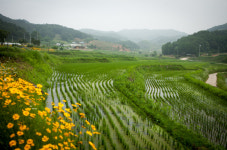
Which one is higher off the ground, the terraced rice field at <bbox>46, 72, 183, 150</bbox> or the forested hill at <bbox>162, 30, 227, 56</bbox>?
the forested hill at <bbox>162, 30, 227, 56</bbox>

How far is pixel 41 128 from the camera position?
9.40 feet

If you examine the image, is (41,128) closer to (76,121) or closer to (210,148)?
(76,121)

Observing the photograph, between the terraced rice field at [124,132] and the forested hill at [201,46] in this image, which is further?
the forested hill at [201,46]

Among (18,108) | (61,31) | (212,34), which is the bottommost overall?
(18,108)

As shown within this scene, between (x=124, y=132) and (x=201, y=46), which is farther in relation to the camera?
(x=201, y=46)

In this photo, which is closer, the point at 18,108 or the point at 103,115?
the point at 18,108

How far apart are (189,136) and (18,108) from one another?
16.2 ft

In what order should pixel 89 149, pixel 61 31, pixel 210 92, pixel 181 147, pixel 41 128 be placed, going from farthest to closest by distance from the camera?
pixel 61 31
pixel 210 92
pixel 181 147
pixel 89 149
pixel 41 128

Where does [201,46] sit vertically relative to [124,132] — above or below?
above

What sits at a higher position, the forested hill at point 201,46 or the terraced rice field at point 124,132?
the forested hill at point 201,46

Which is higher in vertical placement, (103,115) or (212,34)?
(212,34)

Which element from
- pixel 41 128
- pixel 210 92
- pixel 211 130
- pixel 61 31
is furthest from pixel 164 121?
pixel 61 31

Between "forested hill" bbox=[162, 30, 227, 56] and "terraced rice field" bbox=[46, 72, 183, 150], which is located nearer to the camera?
"terraced rice field" bbox=[46, 72, 183, 150]

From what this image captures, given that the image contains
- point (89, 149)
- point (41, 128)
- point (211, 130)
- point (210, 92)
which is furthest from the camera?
point (210, 92)
